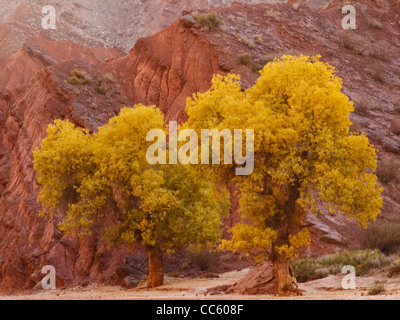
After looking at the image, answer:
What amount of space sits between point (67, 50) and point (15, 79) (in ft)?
31.7

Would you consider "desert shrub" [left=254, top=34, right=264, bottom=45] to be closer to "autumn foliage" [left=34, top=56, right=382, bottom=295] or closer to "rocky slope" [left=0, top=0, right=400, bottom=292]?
"rocky slope" [left=0, top=0, right=400, bottom=292]

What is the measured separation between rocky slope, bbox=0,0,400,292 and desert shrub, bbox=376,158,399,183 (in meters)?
1.10

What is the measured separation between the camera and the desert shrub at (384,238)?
2864 cm

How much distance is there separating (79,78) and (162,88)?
6182 mm

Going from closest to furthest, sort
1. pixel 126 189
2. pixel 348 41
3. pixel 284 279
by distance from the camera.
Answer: pixel 284 279
pixel 126 189
pixel 348 41

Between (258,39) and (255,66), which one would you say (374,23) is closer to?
(258,39)

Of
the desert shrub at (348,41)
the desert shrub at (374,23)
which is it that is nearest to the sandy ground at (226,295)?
the desert shrub at (348,41)

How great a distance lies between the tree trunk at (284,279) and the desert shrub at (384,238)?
949 cm

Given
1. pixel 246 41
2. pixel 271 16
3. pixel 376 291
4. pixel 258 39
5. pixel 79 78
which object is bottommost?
pixel 376 291

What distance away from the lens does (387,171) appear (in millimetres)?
34625

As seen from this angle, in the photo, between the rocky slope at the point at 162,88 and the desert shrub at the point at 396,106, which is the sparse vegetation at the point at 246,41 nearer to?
the rocky slope at the point at 162,88

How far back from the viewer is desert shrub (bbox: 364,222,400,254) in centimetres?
2864

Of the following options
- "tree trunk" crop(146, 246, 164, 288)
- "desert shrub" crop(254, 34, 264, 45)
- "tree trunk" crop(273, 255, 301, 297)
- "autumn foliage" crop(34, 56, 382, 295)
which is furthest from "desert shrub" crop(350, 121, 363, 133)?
"tree trunk" crop(273, 255, 301, 297)

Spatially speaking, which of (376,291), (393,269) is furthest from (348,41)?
(376,291)
